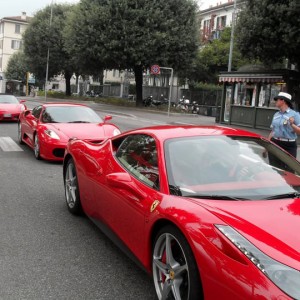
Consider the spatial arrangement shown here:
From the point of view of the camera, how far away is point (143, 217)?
3295mm

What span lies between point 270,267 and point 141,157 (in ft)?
6.01

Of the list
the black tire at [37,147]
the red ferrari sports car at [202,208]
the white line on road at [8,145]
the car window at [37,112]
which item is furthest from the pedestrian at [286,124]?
the white line on road at [8,145]

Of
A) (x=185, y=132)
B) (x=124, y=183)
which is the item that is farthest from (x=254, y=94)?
(x=124, y=183)

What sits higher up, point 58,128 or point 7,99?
point 7,99

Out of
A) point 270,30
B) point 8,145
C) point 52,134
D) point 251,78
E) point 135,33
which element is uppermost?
point 135,33

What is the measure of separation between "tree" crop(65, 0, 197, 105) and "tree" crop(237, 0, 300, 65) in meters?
12.0

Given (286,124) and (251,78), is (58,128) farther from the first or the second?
(251,78)

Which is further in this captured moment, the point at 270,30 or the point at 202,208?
the point at 270,30

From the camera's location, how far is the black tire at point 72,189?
17.4ft

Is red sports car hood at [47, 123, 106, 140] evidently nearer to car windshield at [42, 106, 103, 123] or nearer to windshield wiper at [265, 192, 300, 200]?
car windshield at [42, 106, 103, 123]

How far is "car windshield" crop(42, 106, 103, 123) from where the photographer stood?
990 cm

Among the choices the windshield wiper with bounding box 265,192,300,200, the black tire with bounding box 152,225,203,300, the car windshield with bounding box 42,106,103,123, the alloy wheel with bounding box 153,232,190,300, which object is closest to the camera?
the black tire with bounding box 152,225,203,300

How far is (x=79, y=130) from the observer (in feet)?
30.1

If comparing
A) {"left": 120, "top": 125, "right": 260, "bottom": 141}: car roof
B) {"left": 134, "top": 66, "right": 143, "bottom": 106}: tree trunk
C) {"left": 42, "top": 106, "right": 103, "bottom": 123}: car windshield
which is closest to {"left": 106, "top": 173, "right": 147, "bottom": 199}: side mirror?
{"left": 120, "top": 125, "right": 260, "bottom": 141}: car roof
